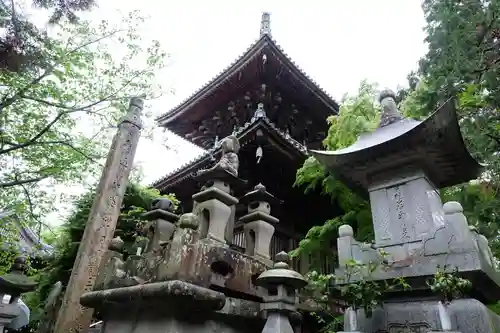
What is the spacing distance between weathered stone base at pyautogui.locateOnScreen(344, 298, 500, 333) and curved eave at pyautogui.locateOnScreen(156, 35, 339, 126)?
8.20m

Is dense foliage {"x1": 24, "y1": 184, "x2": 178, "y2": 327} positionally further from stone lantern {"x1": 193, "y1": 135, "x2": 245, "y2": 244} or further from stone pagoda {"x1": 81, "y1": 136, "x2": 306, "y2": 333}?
stone lantern {"x1": 193, "y1": 135, "x2": 245, "y2": 244}

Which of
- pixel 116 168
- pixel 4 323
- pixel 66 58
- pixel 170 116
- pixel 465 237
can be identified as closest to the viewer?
pixel 465 237

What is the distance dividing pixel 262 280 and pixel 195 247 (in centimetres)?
83

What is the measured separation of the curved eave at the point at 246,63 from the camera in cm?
1028

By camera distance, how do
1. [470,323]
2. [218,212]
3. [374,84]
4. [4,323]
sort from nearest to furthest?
[470,323] < [218,212] < [4,323] < [374,84]

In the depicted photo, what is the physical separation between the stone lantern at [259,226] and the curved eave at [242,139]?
3.36m

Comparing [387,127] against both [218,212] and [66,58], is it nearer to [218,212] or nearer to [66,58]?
[218,212]

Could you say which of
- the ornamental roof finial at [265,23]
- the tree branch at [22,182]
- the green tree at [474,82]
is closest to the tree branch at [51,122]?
the tree branch at [22,182]

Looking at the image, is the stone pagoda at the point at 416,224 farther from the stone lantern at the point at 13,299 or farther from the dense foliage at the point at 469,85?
the stone lantern at the point at 13,299

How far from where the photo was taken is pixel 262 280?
3.88 meters

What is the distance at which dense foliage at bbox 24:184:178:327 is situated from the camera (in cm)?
974

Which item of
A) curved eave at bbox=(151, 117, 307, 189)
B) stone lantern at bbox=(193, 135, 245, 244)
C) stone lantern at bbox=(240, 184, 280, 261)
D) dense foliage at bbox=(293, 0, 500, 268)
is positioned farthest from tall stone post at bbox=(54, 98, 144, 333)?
dense foliage at bbox=(293, 0, 500, 268)

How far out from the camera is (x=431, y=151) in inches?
164

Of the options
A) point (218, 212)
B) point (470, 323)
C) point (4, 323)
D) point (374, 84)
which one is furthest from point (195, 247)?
point (374, 84)
